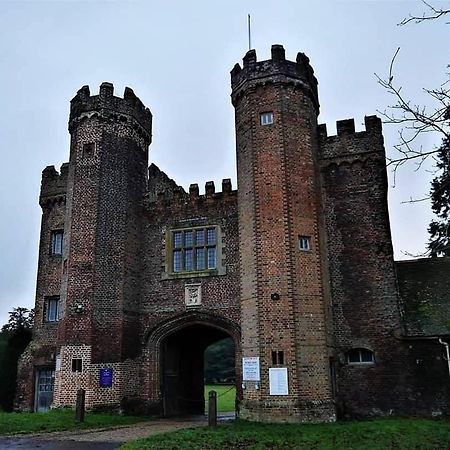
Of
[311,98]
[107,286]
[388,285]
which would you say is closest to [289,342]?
[388,285]

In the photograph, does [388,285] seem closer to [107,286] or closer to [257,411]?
[257,411]

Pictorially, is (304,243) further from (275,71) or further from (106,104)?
(106,104)

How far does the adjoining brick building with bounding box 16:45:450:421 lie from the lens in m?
18.7

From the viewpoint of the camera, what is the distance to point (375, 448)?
11.8m

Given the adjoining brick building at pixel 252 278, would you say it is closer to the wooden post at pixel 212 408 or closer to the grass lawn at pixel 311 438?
the wooden post at pixel 212 408

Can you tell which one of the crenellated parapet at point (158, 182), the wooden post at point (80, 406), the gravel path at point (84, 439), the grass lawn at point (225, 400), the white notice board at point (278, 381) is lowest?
the grass lawn at point (225, 400)

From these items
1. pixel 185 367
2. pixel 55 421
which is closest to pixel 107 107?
pixel 185 367

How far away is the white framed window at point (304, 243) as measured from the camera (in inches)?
770

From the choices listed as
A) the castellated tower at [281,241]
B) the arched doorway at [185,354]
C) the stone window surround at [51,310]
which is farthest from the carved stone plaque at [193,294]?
the stone window surround at [51,310]

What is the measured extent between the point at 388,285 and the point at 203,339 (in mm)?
10435

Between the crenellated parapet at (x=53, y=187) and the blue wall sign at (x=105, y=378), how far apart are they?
9.79m

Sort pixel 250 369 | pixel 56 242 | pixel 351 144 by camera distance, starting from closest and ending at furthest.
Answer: pixel 250 369
pixel 351 144
pixel 56 242

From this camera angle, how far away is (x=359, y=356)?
19.9 metres

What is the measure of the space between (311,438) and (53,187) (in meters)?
19.1
